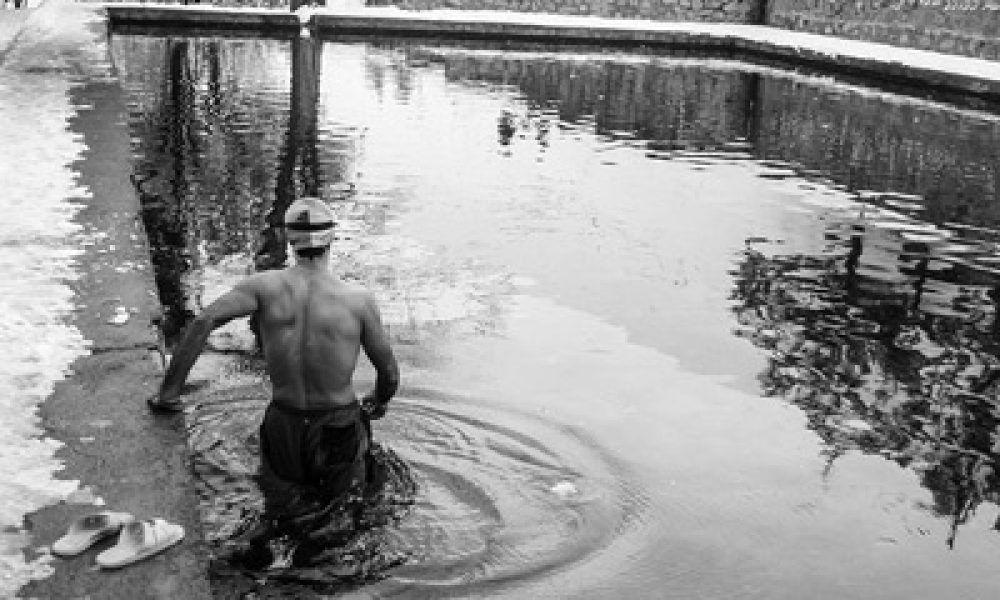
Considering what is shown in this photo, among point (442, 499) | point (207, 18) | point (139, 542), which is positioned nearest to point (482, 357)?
point (442, 499)

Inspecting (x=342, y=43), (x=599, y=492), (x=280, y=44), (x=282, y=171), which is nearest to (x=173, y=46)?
(x=280, y=44)

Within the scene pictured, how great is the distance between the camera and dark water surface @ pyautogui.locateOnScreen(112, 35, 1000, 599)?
14.2ft

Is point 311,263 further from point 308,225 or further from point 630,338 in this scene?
point 630,338

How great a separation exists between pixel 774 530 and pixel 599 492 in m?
0.77

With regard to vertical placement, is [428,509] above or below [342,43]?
below

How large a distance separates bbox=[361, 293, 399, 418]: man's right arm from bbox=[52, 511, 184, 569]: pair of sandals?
1.15 metres

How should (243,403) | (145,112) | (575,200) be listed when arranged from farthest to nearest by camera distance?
(145,112) → (575,200) → (243,403)

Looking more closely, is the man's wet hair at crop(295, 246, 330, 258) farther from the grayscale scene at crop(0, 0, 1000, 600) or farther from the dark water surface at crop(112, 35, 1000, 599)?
the dark water surface at crop(112, 35, 1000, 599)

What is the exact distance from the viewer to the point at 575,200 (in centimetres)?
1063

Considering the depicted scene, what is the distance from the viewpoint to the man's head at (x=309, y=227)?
3.93 m

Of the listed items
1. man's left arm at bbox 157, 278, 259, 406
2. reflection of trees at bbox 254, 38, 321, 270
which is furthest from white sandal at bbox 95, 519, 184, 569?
reflection of trees at bbox 254, 38, 321, 270

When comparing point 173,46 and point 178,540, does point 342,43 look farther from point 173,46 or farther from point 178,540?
point 178,540

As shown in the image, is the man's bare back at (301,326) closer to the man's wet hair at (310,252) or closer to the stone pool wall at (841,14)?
the man's wet hair at (310,252)

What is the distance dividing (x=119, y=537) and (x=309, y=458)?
1.12 meters
